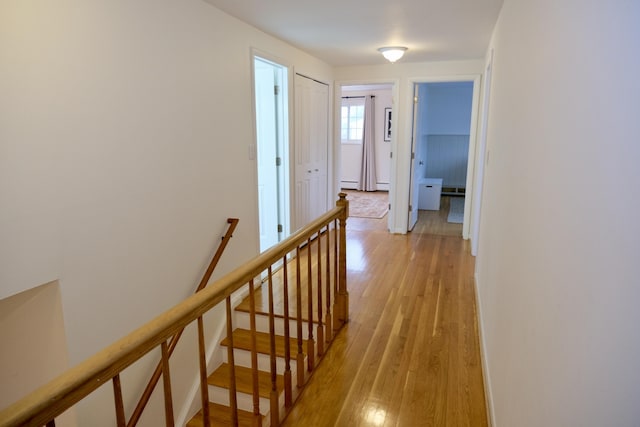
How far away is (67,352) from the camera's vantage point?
1921mm

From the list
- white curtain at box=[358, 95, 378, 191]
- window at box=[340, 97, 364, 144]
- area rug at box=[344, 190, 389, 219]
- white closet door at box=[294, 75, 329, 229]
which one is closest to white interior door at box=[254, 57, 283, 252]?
white closet door at box=[294, 75, 329, 229]

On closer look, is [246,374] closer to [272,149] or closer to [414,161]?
[272,149]

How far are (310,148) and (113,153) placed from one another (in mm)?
2932

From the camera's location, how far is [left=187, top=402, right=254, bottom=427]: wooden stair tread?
285cm

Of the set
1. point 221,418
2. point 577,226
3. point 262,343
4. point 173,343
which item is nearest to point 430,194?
point 262,343

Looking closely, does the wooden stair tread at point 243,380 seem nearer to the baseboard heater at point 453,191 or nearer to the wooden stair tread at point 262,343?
the wooden stair tread at point 262,343

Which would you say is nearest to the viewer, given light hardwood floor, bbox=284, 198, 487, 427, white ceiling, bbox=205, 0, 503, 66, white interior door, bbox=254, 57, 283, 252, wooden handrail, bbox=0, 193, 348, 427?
wooden handrail, bbox=0, 193, 348, 427

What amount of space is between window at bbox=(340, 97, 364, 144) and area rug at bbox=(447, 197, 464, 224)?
256 cm

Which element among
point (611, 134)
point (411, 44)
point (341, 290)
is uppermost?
point (411, 44)

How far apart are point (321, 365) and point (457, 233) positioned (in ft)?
12.3

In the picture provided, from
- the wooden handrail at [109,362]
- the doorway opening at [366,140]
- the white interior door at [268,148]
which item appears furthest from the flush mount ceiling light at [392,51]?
the doorway opening at [366,140]

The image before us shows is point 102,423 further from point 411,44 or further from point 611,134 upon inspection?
point 411,44

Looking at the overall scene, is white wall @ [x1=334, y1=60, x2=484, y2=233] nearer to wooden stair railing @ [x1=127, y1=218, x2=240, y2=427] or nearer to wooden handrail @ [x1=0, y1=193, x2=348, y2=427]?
wooden stair railing @ [x1=127, y1=218, x2=240, y2=427]

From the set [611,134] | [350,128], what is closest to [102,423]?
[611,134]
